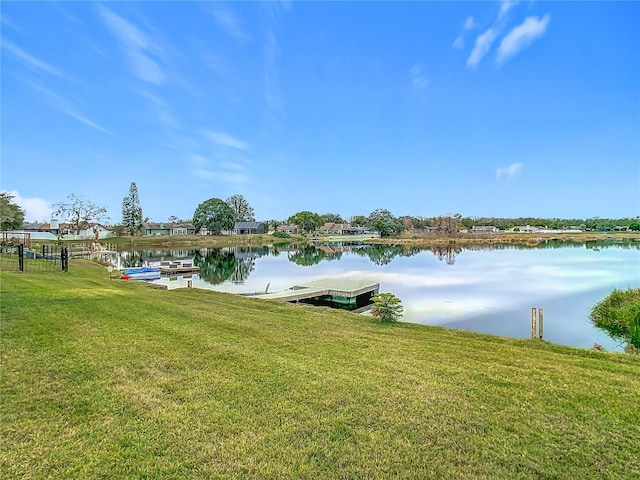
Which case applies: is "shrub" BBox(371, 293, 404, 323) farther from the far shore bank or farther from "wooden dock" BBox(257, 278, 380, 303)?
the far shore bank

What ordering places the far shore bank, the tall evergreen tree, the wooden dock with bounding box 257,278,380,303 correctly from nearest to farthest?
the wooden dock with bounding box 257,278,380,303
the far shore bank
the tall evergreen tree

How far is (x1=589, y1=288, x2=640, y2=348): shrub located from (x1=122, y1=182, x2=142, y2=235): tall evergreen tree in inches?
2881

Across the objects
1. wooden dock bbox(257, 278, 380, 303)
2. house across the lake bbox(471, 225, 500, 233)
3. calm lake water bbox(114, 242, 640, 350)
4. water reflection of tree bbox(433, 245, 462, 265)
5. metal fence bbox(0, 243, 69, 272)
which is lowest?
calm lake water bbox(114, 242, 640, 350)

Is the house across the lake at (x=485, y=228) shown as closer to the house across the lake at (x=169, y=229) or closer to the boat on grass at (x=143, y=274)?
the house across the lake at (x=169, y=229)

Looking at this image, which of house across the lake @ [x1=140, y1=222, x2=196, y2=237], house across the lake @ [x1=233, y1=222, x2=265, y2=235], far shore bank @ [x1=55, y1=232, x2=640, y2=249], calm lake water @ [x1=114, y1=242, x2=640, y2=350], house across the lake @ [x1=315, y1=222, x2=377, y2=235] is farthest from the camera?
house across the lake @ [x1=315, y1=222, x2=377, y2=235]

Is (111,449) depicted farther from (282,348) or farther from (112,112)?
(112,112)

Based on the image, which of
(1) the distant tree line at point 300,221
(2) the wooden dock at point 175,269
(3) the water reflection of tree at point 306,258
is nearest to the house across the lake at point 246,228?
(1) the distant tree line at point 300,221

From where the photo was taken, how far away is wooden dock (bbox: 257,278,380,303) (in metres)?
15.2

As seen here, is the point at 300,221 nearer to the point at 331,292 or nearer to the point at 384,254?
the point at 384,254

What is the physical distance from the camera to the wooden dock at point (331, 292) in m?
15.2

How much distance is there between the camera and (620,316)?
12078mm

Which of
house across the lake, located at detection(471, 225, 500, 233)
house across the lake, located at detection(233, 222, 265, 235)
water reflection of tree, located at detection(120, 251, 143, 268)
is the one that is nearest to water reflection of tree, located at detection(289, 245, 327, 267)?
water reflection of tree, located at detection(120, 251, 143, 268)

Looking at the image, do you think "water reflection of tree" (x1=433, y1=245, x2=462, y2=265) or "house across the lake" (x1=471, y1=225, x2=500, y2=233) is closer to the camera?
"water reflection of tree" (x1=433, y1=245, x2=462, y2=265)

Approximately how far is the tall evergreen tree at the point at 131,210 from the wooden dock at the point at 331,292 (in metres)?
63.5
